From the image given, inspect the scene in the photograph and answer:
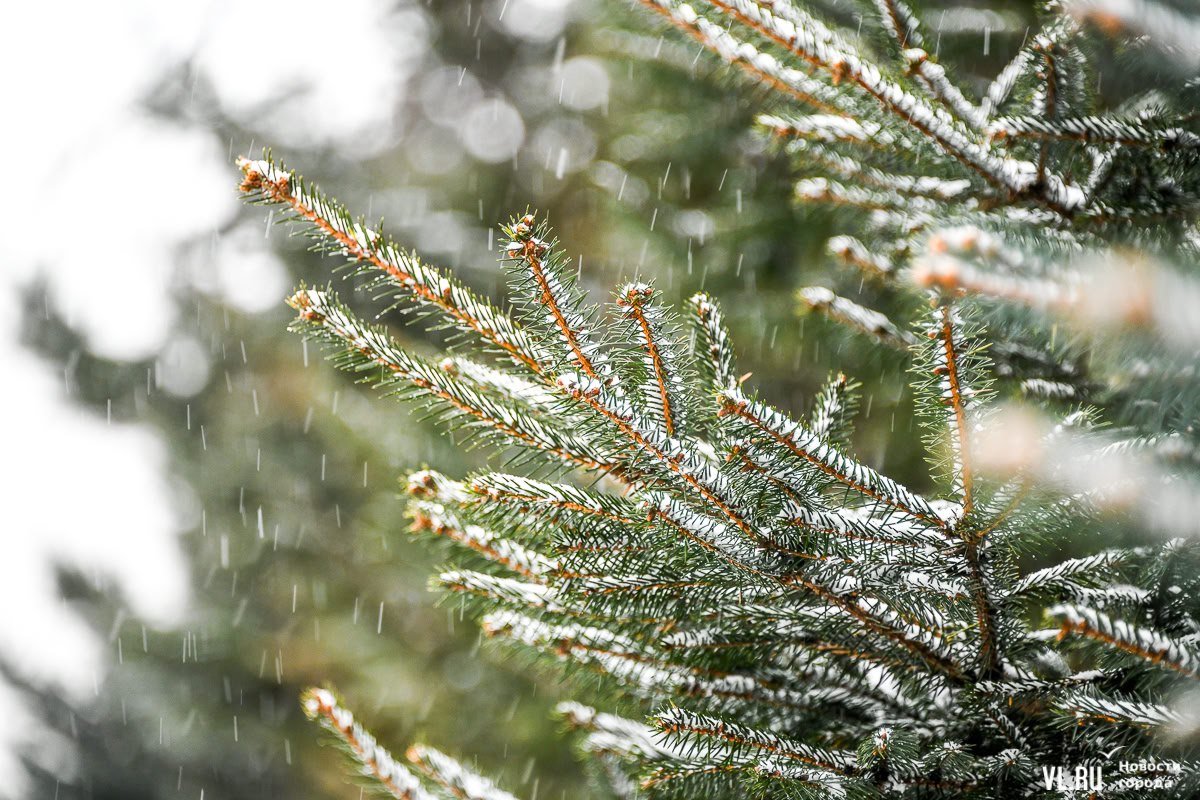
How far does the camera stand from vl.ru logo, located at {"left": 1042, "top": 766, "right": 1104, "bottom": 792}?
93cm

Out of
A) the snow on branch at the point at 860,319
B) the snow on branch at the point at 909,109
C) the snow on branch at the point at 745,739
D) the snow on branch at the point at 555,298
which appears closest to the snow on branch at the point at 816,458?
the snow on branch at the point at 555,298

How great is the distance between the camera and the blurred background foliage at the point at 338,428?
403 cm

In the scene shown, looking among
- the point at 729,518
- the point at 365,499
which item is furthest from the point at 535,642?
the point at 365,499

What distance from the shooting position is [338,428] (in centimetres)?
384

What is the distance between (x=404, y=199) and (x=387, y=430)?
8.61 feet

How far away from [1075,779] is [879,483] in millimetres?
484

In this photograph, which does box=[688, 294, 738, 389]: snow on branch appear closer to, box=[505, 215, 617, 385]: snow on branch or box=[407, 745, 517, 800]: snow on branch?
box=[505, 215, 617, 385]: snow on branch

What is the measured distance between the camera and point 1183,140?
3.67ft

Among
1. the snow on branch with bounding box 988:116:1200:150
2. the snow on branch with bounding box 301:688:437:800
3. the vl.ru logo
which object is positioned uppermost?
the snow on branch with bounding box 988:116:1200:150

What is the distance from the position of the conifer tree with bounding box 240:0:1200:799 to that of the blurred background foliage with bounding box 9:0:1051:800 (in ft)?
7.82

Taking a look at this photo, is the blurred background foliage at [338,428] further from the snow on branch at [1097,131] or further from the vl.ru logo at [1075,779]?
the vl.ru logo at [1075,779]

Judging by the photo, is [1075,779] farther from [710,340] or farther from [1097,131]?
[1097,131]

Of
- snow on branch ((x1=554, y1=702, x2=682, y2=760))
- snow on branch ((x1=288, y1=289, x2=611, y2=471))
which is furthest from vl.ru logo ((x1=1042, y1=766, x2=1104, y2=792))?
snow on branch ((x1=288, y1=289, x2=611, y2=471))

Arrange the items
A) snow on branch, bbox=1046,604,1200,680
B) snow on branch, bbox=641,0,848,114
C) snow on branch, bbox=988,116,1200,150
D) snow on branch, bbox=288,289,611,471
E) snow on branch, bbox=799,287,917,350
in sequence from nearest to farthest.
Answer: snow on branch, bbox=1046,604,1200,680 → snow on branch, bbox=288,289,611,471 → snow on branch, bbox=988,116,1200,150 → snow on branch, bbox=641,0,848,114 → snow on branch, bbox=799,287,917,350
